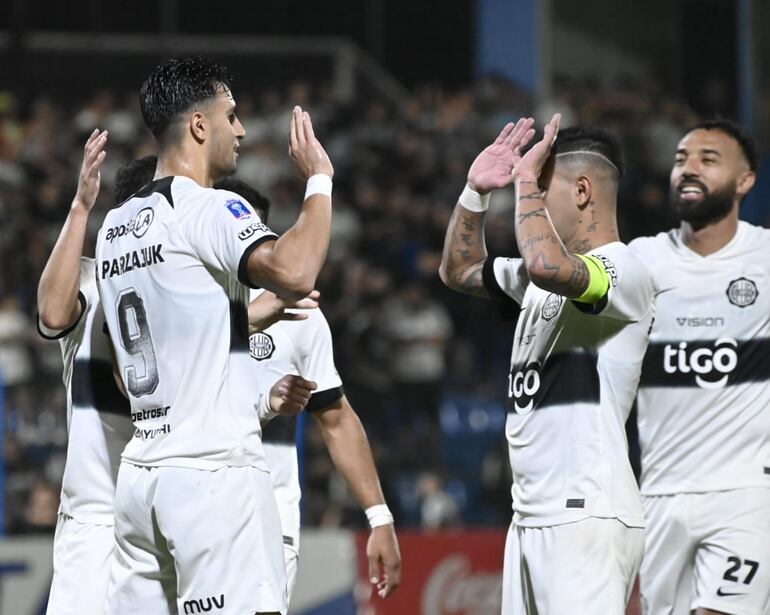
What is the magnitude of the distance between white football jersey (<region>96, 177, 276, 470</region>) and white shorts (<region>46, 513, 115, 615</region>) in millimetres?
759

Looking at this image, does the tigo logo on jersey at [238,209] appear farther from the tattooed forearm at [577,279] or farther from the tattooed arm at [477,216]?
the tattooed arm at [477,216]

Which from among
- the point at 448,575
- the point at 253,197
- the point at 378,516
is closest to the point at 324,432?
the point at 378,516

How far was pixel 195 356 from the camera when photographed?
13.9 feet

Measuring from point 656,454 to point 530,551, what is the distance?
128cm

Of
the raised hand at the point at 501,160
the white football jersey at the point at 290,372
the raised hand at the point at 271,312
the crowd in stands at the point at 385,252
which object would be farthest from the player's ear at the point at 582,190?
the crowd in stands at the point at 385,252

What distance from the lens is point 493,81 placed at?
17438 millimetres

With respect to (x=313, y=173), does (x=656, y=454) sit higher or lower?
lower

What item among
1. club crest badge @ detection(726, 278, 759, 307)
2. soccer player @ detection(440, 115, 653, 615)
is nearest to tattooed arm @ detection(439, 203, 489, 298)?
soccer player @ detection(440, 115, 653, 615)

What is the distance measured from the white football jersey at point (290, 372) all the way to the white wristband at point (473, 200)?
808 mm

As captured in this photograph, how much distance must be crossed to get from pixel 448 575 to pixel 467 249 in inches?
166

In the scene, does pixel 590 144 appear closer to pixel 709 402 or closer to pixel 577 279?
pixel 577 279

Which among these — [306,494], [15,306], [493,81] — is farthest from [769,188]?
[15,306]

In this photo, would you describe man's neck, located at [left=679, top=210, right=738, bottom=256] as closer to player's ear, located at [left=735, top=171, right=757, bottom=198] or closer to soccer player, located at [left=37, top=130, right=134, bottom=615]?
player's ear, located at [left=735, top=171, right=757, bottom=198]

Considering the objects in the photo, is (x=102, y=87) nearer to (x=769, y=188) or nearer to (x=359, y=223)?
(x=359, y=223)
